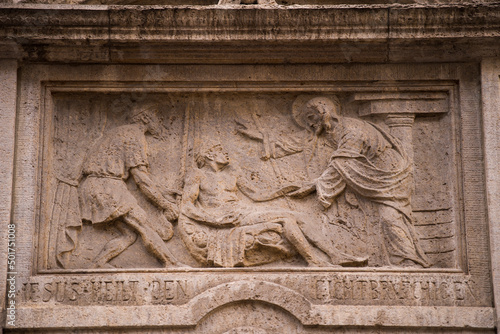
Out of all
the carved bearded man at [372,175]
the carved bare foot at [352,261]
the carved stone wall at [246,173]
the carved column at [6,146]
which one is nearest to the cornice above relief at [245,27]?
the carved stone wall at [246,173]

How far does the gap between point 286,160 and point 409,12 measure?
5.18 feet

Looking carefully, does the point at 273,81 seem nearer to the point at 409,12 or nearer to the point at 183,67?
the point at 183,67

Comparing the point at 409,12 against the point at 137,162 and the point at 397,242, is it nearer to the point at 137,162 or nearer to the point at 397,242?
the point at 397,242

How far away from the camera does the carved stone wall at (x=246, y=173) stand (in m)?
6.88

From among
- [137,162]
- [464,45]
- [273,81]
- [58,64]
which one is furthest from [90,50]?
[464,45]

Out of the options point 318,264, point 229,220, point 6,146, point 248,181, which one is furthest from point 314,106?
point 6,146

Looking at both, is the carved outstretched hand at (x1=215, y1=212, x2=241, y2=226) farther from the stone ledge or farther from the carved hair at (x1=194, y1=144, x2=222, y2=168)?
the stone ledge

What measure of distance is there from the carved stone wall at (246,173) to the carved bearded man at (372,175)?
0.01 m

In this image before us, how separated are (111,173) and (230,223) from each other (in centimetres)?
107

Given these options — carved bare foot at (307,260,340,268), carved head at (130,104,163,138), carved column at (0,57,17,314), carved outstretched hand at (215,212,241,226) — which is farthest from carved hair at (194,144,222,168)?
carved column at (0,57,17,314)

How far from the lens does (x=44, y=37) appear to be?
7.12m

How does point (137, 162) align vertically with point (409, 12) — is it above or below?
below

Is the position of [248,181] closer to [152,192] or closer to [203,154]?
[203,154]

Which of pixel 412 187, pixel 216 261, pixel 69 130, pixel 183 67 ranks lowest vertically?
pixel 216 261
